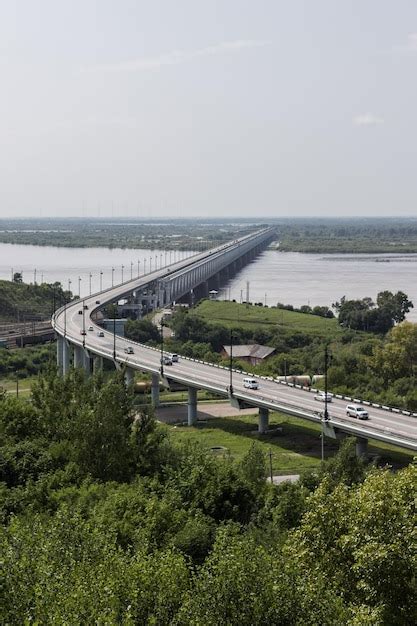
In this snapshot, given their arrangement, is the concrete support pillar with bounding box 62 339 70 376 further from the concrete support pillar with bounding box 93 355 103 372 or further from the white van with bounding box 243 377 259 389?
the white van with bounding box 243 377 259 389

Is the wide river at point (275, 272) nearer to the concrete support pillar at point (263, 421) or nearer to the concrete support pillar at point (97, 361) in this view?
the concrete support pillar at point (97, 361)

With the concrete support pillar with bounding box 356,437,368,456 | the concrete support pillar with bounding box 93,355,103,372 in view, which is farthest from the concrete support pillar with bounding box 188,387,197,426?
the concrete support pillar with bounding box 356,437,368,456

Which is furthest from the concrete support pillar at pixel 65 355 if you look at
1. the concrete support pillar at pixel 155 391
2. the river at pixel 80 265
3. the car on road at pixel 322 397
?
the river at pixel 80 265

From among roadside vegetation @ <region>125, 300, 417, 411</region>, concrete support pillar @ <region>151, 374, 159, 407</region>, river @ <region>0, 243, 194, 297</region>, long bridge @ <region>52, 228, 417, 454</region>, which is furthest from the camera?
river @ <region>0, 243, 194, 297</region>

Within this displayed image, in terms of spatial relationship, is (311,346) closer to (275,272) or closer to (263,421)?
(263,421)

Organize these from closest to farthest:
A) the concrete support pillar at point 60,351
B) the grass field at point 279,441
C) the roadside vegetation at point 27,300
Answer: the grass field at point 279,441 → the concrete support pillar at point 60,351 → the roadside vegetation at point 27,300

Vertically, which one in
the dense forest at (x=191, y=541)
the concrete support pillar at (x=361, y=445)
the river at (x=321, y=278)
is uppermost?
the dense forest at (x=191, y=541)
